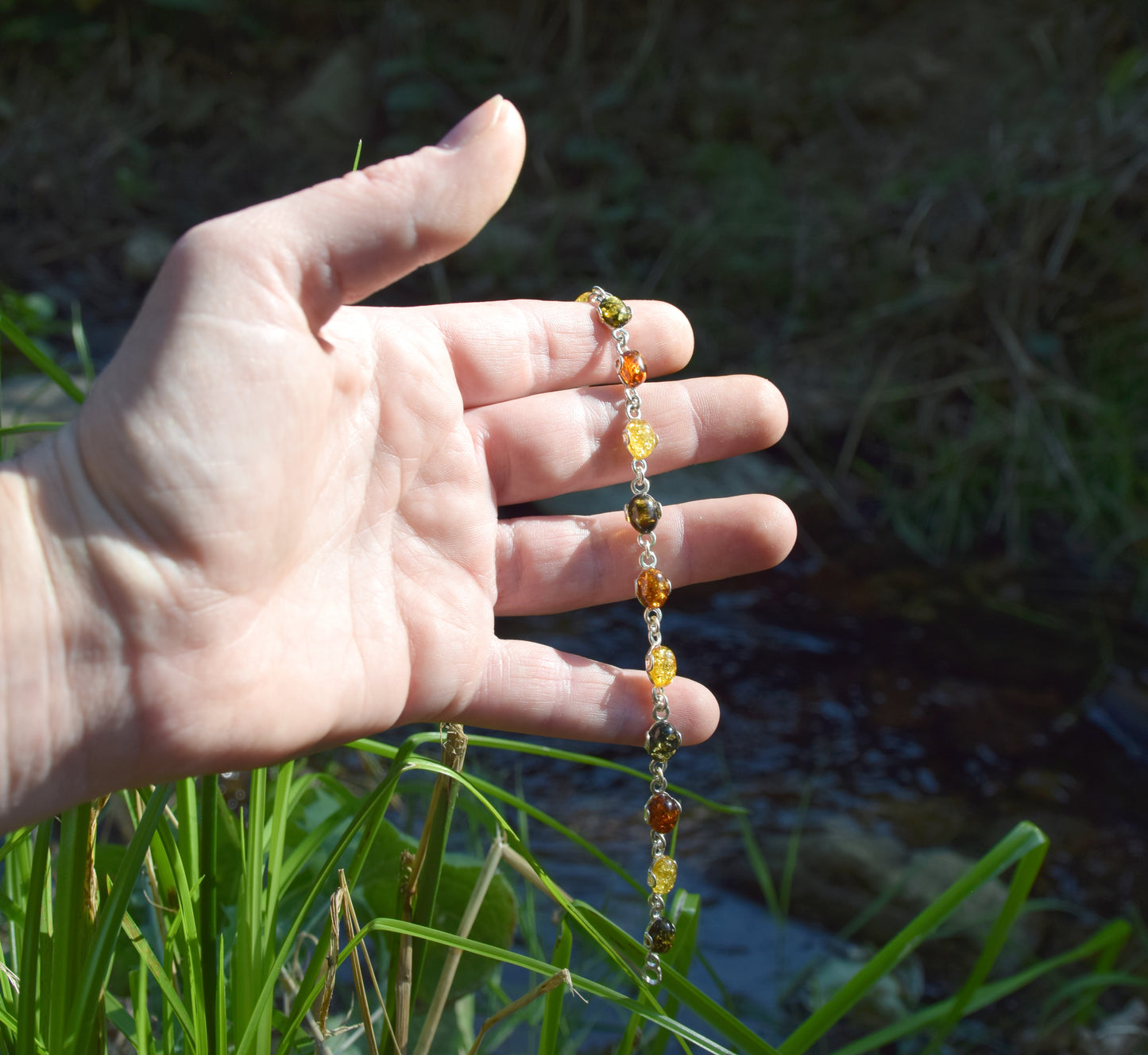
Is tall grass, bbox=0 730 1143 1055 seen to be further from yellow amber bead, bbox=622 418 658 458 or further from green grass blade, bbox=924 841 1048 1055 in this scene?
yellow amber bead, bbox=622 418 658 458

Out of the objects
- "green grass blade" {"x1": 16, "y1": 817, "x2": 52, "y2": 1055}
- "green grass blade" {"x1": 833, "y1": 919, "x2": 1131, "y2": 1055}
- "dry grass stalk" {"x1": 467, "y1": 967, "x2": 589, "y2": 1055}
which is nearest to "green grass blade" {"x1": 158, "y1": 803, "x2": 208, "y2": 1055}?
"green grass blade" {"x1": 16, "y1": 817, "x2": 52, "y2": 1055}

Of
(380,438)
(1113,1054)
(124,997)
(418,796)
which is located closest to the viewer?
(380,438)

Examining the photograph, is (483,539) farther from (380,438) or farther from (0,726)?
(0,726)

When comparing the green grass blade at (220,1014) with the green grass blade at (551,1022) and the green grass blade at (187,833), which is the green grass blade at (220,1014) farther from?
the green grass blade at (551,1022)

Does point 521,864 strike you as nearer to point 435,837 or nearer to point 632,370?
point 435,837

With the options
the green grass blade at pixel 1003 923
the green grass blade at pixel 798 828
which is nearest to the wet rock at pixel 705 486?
the green grass blade at pixel 798 828

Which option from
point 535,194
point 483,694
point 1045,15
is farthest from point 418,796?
point 1045,15

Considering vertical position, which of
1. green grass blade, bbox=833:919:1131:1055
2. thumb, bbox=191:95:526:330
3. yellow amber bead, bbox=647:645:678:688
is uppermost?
thumb, bbox=191:95:526:330
